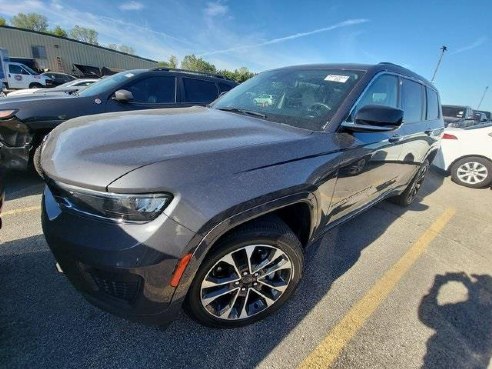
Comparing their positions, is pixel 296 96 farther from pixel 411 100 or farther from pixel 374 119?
pixel 411 100

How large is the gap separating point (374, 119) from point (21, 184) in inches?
176

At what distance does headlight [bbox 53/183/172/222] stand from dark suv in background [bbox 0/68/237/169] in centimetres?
292

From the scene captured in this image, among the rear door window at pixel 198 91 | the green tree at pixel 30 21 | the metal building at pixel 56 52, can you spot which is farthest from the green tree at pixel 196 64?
the rear door window at pixel 198 91

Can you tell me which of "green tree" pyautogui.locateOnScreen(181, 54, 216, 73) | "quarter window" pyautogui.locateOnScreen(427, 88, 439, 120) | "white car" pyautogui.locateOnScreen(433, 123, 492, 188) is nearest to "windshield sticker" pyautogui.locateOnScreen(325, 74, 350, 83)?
"quarter window" pyautogui.locateOnScreen(427, 88, 439, 120)

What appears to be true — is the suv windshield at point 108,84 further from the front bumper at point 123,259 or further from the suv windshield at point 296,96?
the front bumper at point 123,259

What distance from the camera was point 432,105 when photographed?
439cm

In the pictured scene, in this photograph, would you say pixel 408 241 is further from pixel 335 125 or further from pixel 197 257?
pixel 197 257

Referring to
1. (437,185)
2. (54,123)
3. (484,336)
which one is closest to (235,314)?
(484,336)

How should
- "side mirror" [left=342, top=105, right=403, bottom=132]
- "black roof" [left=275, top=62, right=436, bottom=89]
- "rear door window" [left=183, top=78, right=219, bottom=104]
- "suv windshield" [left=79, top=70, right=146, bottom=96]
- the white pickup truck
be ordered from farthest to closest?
the white pickup truck, "rear door window" [left=183, top=78, right=219, bottom=104], "suv windshield" [left=79, top=70, right=146, bottom=96], "black roof" [left=275, top=62, right=436, bottom=89], "side mirror" [left=342, top=105, right=403, bottom=132]

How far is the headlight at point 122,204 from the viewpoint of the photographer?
1425mm

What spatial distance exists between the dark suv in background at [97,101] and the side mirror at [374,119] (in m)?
3.45

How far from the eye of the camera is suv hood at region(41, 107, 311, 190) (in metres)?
1.49

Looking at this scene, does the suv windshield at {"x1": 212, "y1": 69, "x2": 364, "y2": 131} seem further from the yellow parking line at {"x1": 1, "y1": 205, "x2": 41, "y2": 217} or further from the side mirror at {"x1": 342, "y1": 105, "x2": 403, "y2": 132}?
the yellow parking line at {"x1": 1, "y1": 205, "x2": 41, "y2": 217}

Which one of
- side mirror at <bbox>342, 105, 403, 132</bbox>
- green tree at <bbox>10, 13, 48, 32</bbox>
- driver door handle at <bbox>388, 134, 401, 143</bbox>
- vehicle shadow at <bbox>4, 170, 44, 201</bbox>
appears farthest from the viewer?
green tree at <bbox>10, 13, 48, 32</bbox>
